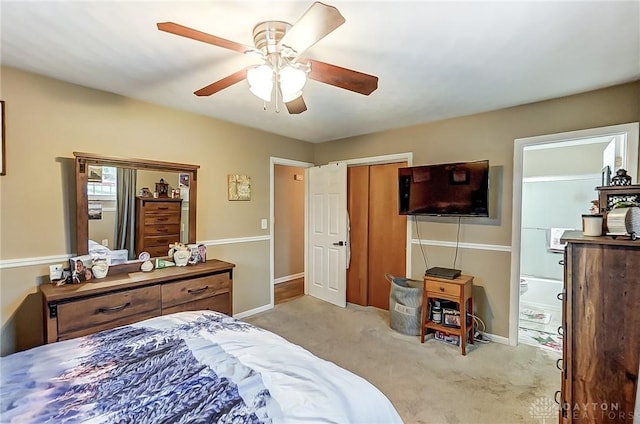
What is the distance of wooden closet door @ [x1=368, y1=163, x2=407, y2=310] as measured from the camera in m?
3.90

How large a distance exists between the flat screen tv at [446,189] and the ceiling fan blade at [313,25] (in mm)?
2296

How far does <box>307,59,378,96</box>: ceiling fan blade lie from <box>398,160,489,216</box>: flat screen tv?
180 centimetres

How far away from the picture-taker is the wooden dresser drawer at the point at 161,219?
2879 mm

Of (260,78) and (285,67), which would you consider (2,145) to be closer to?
(260,78)

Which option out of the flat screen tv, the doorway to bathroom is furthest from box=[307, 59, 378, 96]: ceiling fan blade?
the doorway to bathroom

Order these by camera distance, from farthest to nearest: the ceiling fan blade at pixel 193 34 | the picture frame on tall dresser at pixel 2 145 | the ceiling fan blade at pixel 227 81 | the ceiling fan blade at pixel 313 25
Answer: the picture frame on tall dresser at pixel 2 145 < the ceiling fan blade at pixel 227 81 < the ceiling fan blade at pixel 193 34 < the ceiling fan blade at pixel 313 25

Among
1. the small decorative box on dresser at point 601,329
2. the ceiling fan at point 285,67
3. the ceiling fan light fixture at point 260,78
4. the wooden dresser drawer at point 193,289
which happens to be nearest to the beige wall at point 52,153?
the wooden dresser drawer at point 193,289

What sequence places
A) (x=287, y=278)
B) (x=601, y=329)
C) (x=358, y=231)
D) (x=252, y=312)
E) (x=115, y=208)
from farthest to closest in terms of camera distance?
(x=287, y=278)
(x=358, y=231)
(x=252, y=312)
(x=115, y=208)
(x=601, y=329)

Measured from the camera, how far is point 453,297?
9.43 feet

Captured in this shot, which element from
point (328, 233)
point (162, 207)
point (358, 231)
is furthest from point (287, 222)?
point (162, 207)

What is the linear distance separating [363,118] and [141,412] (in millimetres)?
3144

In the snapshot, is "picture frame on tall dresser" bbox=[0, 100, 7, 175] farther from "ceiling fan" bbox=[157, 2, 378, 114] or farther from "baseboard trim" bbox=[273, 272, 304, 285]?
"baseboard trim" bbox=[273, 272, 304, 285]

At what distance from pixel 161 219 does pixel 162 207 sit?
12cm

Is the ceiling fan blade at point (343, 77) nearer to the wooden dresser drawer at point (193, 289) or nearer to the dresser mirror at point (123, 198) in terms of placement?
the dresser mirror at point (123, 198)
